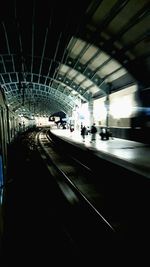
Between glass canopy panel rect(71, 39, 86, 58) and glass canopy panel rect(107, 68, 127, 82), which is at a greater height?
glass canopy panel rect(71, 39, 86, 58)

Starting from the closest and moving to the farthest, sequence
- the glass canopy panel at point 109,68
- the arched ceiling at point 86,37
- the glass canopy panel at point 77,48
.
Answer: the arched ceiling at point 86,37, the glass canopy panel at point 77,48, the glass canopy panel at point 109,68

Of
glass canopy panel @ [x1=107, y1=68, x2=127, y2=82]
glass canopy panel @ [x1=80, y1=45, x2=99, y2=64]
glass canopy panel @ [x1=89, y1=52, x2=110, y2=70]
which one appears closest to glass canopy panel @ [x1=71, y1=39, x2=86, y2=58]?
glass canopy panel @ [x1=80, y1=45, x2=99, y2=64]

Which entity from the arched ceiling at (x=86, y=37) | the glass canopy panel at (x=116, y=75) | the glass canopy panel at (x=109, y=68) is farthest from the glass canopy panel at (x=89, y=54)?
the glass canopy panel at (x=116, y=75)

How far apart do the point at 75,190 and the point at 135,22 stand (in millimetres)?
10219

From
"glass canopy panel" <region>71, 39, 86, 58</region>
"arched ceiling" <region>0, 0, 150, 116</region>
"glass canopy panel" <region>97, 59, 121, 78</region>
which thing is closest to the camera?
"arched ceiling" <region>0, 0, 150, 116</region>

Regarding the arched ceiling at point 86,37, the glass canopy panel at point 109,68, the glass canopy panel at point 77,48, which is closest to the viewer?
the arched ceiling at point 86,37

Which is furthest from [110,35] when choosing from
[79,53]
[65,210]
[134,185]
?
[65,210]

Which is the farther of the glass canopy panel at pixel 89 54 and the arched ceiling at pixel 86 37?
the glass canopy panel at pixel 89 54

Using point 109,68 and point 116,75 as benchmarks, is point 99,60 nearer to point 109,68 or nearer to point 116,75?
point 109,68

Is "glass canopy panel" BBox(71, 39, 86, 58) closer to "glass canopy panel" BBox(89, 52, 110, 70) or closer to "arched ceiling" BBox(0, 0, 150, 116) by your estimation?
"arched ceiling" BBox(0, 0, 150, 116)

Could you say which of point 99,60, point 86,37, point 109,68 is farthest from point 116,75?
point 86,37

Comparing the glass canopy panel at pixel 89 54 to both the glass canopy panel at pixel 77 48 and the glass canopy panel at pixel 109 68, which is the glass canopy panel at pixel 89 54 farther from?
the glass canopy panel at pixel 109 68

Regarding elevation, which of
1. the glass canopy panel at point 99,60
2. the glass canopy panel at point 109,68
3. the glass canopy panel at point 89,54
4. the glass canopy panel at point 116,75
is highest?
the glass canopy panel at point 89,54

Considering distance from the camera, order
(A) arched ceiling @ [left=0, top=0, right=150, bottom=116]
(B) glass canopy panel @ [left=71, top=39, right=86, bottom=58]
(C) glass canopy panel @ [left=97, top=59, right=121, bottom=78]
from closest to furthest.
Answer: (A) arched ceiling @ [left=0, top=0, right=150, bottom=116] < (B) glass canopy panel @ [left=71, top=39, right=86, bottom=58] < (C) glass canopy panel @ [left=97, top=59, right=121, bottom=78]
